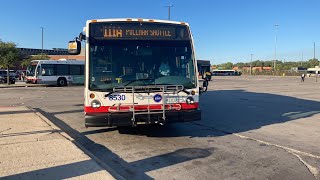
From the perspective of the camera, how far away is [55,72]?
118 feet

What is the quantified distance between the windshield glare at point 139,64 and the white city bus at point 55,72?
27.4 metres

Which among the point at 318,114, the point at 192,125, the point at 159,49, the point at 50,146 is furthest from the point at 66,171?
the point at 318,114

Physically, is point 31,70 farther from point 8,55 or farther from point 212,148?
point 212,148

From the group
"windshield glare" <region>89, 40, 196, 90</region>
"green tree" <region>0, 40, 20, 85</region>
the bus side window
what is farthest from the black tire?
"windshield glare" <region>89, 40, 196, 90</region>

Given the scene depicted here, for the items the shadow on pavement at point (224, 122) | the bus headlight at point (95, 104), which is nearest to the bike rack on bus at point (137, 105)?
the bus headlight at point (95, 104)

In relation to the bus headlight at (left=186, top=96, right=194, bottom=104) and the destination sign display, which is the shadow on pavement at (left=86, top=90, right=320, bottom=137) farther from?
the destination sign display

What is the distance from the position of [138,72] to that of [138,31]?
3.41 ft

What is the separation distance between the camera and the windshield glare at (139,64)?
7.94 meters

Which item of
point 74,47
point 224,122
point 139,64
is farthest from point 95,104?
point 224,122

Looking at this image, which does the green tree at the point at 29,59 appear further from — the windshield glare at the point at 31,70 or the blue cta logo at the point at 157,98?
the blue cta logo at the point at 157,98

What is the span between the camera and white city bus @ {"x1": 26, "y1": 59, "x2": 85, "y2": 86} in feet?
116

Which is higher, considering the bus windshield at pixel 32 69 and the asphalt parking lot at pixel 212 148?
the bus windshield at pixel 32 69

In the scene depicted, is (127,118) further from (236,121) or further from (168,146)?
(236,121)

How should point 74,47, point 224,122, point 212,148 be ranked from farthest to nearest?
point 224,122
point 74,47
point 212,148
